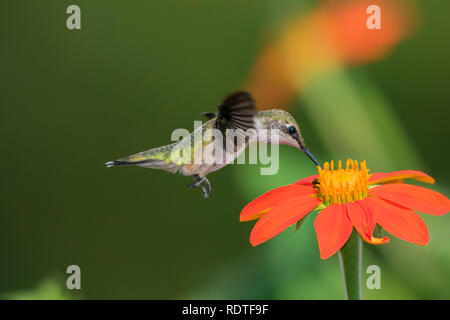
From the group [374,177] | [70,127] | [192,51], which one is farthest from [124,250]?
[374,177]

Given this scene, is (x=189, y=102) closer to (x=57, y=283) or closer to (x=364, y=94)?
(x=364, y=94)

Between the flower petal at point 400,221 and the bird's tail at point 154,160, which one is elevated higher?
the bird's tail at point 154,160

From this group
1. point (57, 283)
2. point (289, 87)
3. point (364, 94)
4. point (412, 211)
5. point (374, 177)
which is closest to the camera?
point (412, 211)

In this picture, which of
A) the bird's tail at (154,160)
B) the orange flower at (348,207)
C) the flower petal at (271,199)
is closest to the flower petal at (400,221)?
the orange flower at (348,207)

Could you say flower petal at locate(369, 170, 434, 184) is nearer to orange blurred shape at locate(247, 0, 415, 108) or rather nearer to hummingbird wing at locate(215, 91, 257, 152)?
hummingbird wing at locate(215, 91, 257, 152)

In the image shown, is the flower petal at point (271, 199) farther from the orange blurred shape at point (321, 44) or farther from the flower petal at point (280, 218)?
the orange blurred shape at point (321, 44)

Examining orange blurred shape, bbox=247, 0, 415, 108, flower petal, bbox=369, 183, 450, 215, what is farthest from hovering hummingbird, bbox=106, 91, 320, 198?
orange blurred shape, bbox=247, 0, 415, 108
